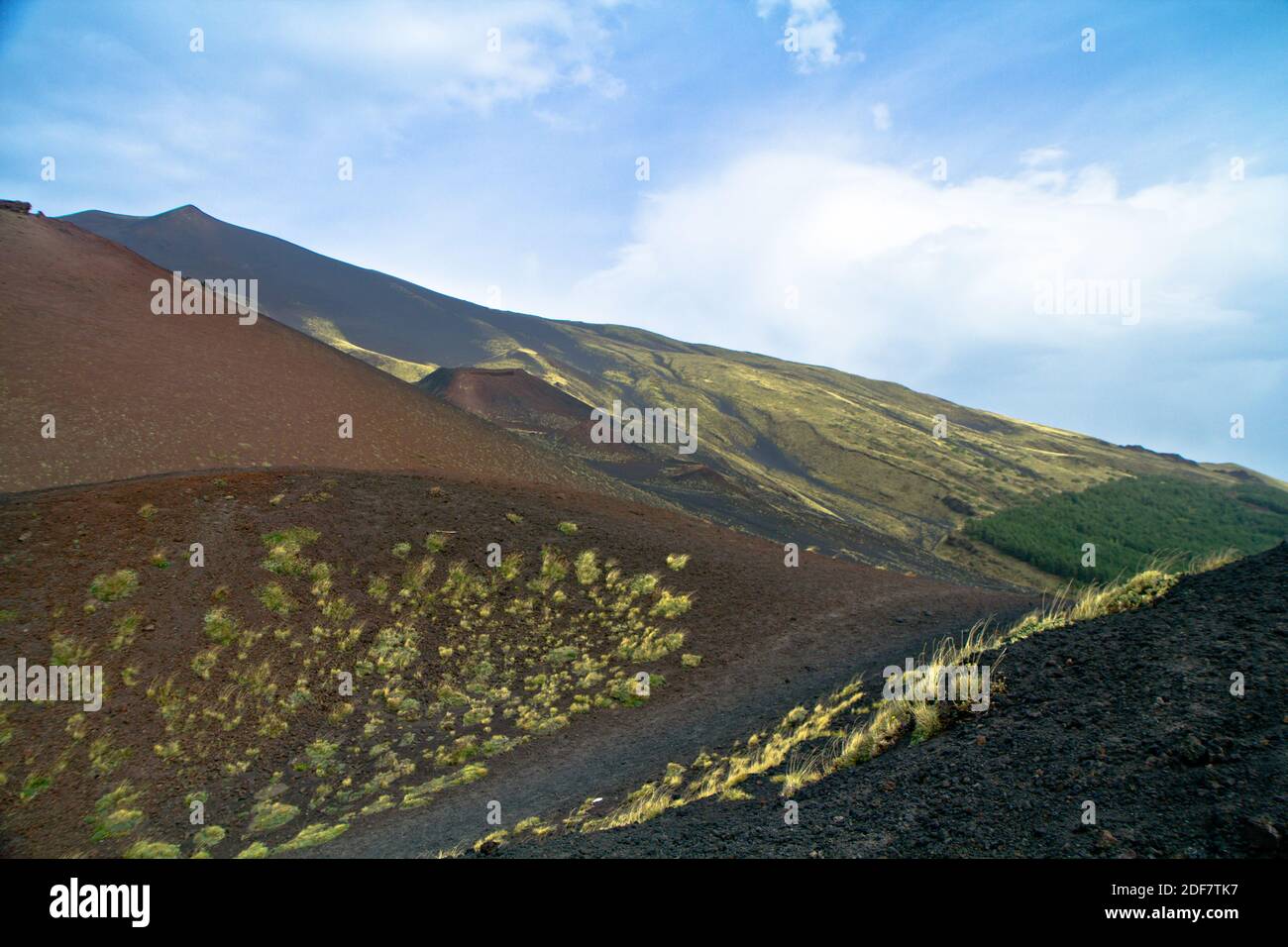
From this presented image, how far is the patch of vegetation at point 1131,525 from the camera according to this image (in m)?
47.8

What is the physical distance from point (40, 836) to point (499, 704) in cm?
694

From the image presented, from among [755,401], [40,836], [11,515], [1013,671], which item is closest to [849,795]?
[1013,671]

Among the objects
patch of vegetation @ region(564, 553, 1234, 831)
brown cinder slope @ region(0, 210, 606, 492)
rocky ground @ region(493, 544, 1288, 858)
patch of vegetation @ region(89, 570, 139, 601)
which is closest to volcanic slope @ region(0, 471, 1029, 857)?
patch of vegetation @ region(89, 570, 139, 601)

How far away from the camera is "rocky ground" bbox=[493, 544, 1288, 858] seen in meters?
4.86

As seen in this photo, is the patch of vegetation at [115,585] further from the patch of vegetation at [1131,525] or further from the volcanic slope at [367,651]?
the patch of vegetation at [1131,525]

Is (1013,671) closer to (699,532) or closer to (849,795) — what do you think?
(849,795)

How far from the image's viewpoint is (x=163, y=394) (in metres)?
22.0

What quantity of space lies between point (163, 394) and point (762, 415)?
69.2 m

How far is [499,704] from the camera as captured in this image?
13633mm

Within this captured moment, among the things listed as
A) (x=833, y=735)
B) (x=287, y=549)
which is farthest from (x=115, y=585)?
(x=833, y=735)

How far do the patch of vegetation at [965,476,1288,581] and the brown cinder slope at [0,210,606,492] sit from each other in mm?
37038

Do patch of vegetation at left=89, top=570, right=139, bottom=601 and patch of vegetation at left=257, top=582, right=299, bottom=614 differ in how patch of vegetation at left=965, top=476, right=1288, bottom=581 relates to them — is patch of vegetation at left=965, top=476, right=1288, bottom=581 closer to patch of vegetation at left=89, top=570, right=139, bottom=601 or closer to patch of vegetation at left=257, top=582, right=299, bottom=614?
patch of vegetation at left=257, top=582, right=299, bottom=614

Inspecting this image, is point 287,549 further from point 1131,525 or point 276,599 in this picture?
point 1131,525
